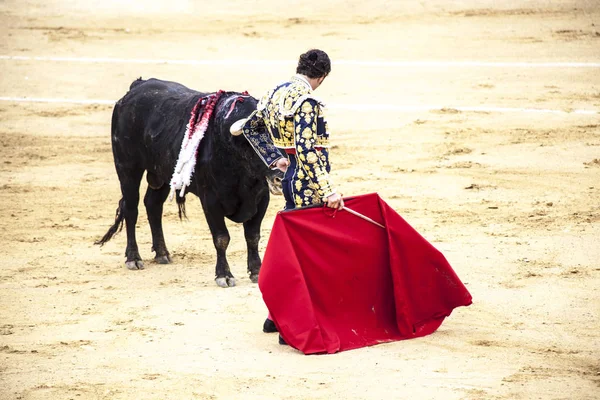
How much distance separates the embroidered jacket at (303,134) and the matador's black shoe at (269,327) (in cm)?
83

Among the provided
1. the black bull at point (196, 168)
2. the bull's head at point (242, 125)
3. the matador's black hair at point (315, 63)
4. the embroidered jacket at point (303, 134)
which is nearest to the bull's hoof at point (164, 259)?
the black bull at point (196, 168)

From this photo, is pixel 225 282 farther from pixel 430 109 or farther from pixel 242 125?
pixel 430 109

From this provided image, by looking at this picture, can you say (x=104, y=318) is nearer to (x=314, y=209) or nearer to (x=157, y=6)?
(x=314, y=209)

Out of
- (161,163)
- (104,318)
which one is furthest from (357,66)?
(104,318)

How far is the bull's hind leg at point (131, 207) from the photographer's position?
8.02 metres

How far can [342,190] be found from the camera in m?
9.97

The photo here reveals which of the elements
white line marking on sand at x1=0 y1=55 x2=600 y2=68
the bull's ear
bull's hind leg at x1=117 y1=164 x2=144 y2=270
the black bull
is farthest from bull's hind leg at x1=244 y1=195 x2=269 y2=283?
white line marking on sand at x1=0 y1=55 x2=600 y2=68

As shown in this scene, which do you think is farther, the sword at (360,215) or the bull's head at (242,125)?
the bull's head at (242,125)

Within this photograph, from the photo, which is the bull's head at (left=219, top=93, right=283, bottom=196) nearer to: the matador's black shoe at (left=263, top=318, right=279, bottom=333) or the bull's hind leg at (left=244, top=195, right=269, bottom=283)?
the bull's hind leg at (left=244, top=195, right=269, bottom=283)

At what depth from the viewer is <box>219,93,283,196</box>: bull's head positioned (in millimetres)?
6660

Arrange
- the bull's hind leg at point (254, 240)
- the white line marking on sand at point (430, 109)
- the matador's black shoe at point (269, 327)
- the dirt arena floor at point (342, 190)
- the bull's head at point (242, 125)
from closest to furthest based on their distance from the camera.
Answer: the dirt arena floor at point (342, 190), the matador's black shoe at point (269, 327), the bull's head at point (242, 125), the bull's hind leg at point (254, 240), the white line marking on sand at point (430, 109)

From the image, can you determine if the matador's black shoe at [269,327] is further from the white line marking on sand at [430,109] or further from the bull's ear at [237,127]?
the white line marking on sand at [430,109]

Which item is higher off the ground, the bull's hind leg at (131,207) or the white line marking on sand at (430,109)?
the white line marking on sand at (430,109)

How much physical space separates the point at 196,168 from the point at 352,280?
197 centimetres
